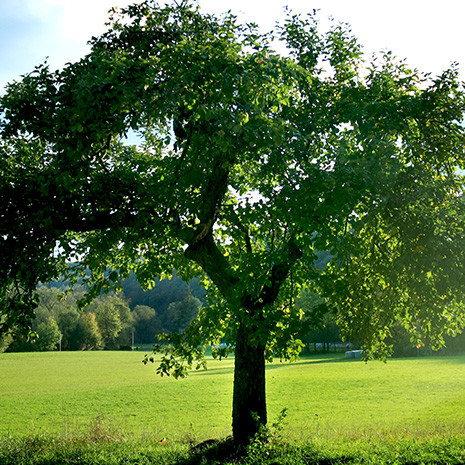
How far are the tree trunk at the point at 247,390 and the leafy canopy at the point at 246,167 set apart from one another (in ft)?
2.66

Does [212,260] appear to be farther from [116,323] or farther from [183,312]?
[183,312]

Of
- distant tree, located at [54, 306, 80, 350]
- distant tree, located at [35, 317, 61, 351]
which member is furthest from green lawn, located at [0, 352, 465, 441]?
distant tree, located at [54, 306, 80, 350]

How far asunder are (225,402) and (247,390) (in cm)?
1656

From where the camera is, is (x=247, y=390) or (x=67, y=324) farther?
(x=67, y=324)

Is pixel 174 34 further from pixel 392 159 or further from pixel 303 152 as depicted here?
pixel 392 159

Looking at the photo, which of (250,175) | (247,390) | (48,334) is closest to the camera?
(247,390)

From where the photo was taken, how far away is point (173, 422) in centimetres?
1994

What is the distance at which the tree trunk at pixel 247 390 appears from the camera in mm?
10953

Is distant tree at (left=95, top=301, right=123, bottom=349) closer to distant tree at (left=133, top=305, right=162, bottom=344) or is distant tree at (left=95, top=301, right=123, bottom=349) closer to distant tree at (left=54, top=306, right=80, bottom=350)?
distant tree at (left=54, top=306, right=80, bottom=350)

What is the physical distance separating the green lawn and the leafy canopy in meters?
5.77

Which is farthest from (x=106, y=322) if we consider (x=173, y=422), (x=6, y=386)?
(x=173, y=422)

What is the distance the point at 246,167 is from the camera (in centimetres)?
1241

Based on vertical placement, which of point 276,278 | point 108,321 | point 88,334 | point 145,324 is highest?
point 276,278

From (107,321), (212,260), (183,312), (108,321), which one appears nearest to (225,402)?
(212,260)
